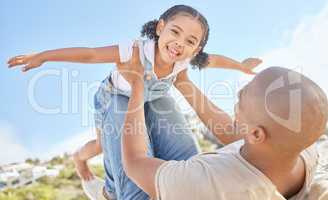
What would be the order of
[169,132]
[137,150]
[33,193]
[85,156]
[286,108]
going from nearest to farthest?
[286,108], [137,150], [169,132], [85,156], [33,193]

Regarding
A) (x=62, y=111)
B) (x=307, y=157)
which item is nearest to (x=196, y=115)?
(x=307, y=157)

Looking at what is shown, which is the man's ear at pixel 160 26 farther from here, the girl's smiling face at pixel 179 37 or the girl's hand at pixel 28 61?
the girl's hand at pixel 28 61

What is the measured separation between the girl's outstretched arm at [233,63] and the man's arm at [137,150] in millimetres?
523

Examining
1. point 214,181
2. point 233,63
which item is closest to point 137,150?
point 214,181

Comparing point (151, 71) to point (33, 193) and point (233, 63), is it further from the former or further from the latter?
point (33, 193)

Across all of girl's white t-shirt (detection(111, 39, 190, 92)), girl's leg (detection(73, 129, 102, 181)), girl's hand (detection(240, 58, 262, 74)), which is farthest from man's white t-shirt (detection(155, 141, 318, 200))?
girl's hand (detection(240, 58, 262, 74))

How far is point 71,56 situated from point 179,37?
0.81ft

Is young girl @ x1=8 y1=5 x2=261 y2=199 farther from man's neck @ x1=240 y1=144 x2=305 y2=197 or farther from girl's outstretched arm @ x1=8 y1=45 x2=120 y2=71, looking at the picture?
man's neck @ x1=240 y1=144 x2=305 y2=197

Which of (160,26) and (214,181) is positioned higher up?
(160,26)

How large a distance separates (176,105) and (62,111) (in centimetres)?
67

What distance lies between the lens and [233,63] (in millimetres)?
1168

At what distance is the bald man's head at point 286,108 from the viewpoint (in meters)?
0.46

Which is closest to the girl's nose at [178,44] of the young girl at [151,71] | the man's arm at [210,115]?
the young girl at [151,71]

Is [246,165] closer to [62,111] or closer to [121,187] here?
[121,187]
